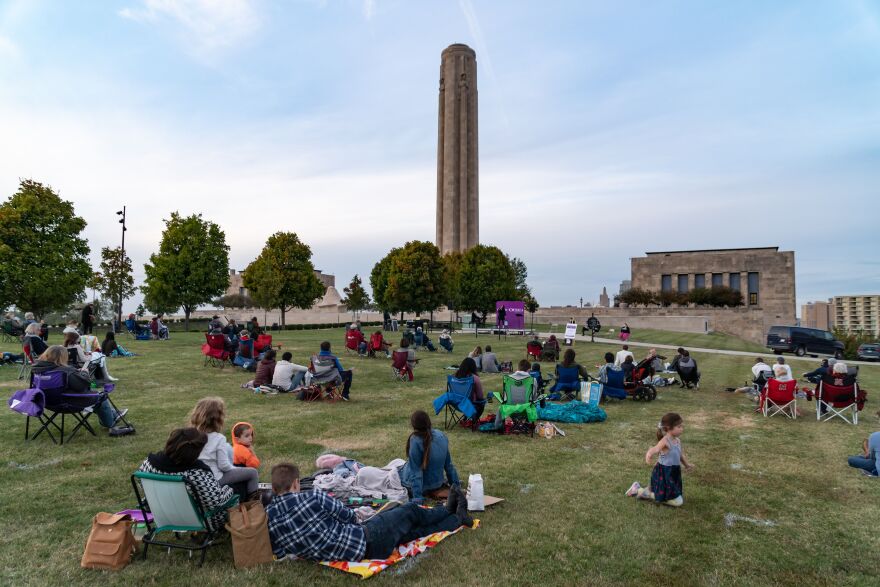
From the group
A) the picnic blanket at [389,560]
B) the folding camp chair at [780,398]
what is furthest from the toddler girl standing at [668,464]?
the folding camp chair at [780,398]

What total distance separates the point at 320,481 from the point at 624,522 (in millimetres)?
3390

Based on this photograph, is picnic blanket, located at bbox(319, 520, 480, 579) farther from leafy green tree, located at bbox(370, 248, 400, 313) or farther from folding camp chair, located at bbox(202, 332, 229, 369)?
leafy green tree, located at bbox(370, 248, 400, 313)

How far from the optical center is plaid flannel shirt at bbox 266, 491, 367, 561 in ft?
15.4

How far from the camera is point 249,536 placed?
4.61 metres

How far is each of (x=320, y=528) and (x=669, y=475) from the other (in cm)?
398

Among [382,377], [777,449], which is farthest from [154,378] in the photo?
[777,449]

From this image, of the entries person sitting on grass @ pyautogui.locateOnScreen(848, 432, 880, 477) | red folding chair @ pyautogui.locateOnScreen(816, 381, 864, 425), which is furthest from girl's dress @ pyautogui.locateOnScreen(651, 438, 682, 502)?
red folding chair @ pyautogui.locateOnScreen(816, 381, 864, 425)

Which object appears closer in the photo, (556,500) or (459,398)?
(556,500)

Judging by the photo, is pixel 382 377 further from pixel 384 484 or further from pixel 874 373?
pixel 874 373

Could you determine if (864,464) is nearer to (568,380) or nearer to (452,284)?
(568,380)

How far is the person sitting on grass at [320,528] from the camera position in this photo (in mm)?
4707

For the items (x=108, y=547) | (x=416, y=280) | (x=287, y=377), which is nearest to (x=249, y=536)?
(x=108, y=547)

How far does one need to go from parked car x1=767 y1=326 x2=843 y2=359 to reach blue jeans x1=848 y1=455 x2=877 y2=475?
2901cm

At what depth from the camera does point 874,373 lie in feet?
76.5
